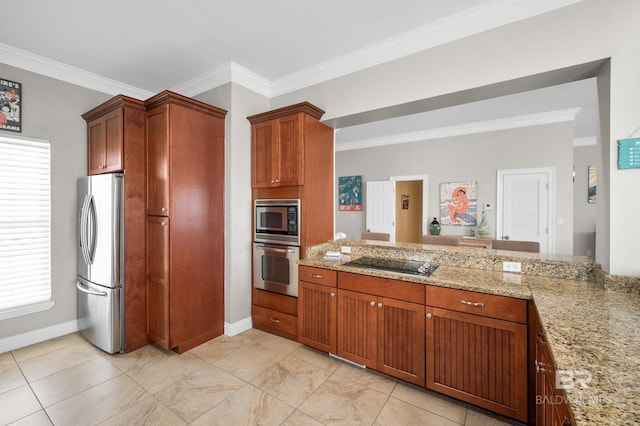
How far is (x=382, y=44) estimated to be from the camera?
2.58 meters

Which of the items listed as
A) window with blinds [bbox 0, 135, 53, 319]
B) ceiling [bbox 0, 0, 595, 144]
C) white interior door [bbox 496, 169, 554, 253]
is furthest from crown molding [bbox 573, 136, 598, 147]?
window with blinds [bbox 0, 135, 53, 319]

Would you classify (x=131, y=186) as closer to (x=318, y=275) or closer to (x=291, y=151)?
(x=291, y=151)

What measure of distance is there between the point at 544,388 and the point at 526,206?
4135 mm

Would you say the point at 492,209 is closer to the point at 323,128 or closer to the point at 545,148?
the point at 545,148

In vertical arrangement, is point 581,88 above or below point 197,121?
above

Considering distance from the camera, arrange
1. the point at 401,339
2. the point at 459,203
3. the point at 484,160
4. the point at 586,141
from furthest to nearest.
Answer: the point at 586,141 < the point at 459,203 < the point at 484,160 < the point at 401,339

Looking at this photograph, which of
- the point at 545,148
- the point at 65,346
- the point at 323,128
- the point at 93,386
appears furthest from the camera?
the point at 545,148

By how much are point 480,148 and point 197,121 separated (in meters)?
4.58

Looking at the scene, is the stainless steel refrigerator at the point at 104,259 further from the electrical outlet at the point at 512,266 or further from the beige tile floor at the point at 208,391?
the electrical outlet at the point at 512,266

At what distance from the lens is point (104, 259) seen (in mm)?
2670

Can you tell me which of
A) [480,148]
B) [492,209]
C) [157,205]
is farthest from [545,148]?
[157,205]

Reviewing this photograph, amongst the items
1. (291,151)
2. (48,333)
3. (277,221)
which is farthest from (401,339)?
(48,333)

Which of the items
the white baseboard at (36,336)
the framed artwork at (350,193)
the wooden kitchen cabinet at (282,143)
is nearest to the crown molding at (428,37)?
the wooden kitchen cabinet at (282,143)

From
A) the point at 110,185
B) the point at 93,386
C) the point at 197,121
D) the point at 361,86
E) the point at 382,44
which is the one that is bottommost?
the point at 93,386
